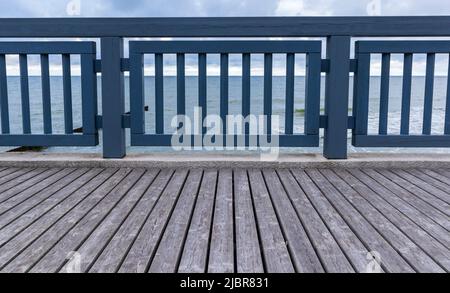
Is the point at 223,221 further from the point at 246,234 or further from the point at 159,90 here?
the point at 159,90

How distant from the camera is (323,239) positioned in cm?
156

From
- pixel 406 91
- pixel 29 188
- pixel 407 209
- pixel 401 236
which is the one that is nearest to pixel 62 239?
pixel 29 188

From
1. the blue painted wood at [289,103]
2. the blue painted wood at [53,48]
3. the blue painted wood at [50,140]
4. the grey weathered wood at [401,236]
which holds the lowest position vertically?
the grey weathered wood at [401,236]

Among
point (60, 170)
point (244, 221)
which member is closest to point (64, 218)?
point (244, 221)

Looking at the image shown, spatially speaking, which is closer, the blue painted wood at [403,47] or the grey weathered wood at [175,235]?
the grey weathered wood at [175,235]

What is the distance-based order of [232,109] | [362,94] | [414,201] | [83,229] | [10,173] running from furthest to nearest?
[232,109]
[362,94]
[10,173]
[414,201]
[83,229]

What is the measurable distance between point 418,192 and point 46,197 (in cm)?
206

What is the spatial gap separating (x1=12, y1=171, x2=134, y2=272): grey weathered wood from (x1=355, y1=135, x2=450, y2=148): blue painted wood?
1865 mm

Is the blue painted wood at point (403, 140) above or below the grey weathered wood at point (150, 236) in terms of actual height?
above

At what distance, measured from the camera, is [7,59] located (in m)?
3.12

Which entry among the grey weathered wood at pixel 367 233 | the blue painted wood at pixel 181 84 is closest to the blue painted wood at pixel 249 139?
the blue painted wood at pixel 181 84

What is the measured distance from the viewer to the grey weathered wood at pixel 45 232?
141 cm

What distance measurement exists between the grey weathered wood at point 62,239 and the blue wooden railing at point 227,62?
107cm

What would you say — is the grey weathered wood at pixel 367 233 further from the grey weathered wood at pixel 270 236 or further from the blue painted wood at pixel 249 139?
the blue painted wood at pixel 249 139
